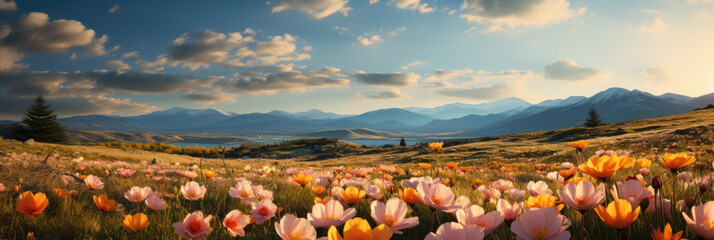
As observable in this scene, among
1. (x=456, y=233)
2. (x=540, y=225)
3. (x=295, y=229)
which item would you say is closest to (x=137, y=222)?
(x=295, y=229)

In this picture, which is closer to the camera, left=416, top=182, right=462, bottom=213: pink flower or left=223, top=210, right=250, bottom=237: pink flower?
left=416, top=182, right=462, bottom=213: pink flower

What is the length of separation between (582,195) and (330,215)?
4.08 feet

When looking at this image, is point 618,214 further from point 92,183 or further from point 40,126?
point 40,126

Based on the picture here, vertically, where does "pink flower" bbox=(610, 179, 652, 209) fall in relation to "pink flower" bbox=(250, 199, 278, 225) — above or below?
above

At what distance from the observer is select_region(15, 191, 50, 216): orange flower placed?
1.81 m

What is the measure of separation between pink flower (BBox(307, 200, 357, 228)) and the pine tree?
8862cm

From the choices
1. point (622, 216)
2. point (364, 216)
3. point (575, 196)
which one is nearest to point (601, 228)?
point (575, 196)

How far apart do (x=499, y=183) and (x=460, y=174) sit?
265 centimetres

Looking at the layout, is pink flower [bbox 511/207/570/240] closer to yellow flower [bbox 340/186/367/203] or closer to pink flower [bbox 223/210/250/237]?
yellow flower [bbox 340/186/367/203]

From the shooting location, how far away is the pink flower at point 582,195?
1389 mm

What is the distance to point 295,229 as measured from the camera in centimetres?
129

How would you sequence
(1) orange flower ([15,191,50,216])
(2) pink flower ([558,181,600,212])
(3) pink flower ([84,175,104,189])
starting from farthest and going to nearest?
1. (3) pink flower ([84,175,104,189])
2. (1) orange flower ([15,191,50,216])
3. (2) pink flower ([558,181,600,212])

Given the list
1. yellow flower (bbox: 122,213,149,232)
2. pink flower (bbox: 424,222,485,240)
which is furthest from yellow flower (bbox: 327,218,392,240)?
yellow flower (bbox: 122,213,149,232)

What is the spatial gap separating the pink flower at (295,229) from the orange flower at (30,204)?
1612mm
